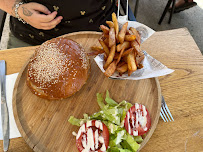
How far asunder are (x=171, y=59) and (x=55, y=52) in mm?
1059

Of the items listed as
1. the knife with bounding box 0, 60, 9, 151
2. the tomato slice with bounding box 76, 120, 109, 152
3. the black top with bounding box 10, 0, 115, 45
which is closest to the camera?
the tomato slice with bounding box 76, 120, 109, 152

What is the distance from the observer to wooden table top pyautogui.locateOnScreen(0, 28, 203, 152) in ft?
4.30

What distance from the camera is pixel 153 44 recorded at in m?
1.66

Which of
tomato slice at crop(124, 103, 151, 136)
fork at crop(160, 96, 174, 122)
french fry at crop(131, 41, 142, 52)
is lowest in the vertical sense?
fork at crop(160, 96, 174, 122)

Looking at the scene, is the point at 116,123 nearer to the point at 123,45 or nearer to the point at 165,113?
the point at 165,113

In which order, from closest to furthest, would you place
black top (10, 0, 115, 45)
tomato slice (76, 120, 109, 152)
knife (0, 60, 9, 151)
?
tomato slice (76, 120, 109, 152), knife (0, 60, 9, 151), black top (10, 0, 115, 45)

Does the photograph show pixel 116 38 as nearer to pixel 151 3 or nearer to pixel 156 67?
pixel 156 67

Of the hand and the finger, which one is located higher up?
the finger

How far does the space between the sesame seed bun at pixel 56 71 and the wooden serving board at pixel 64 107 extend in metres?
0.13

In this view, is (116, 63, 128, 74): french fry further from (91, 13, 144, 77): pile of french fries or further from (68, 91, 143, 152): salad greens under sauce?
(68, 91, 143, 152): salad greens under sauce

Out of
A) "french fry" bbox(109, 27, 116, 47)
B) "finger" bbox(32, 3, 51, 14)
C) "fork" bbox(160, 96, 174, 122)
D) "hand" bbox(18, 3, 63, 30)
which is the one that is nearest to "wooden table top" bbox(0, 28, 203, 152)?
"fork" bbox(160, 96, 174, 122)

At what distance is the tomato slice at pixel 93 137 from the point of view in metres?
1.19

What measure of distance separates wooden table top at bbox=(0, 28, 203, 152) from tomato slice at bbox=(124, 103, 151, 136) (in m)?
0.14

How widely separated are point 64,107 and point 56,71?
32 cm
